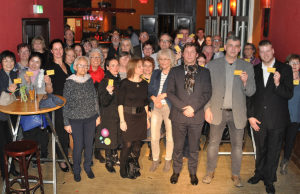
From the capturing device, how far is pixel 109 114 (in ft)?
13.5

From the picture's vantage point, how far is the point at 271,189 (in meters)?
3.74

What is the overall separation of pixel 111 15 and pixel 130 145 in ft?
45.2

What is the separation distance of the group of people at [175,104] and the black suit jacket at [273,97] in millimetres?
11

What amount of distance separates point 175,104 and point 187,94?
181 millimetres

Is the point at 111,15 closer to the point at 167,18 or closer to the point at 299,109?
the point at 167,18

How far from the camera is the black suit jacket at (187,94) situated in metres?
3.62

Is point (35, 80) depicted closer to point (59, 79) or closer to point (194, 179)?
point (59, 79)

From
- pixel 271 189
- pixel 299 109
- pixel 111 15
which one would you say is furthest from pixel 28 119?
pixel 111 15

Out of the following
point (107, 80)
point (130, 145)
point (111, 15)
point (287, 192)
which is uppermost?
point (111, 15)

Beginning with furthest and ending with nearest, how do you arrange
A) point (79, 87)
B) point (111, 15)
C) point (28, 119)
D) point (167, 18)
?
point (167, 18) → point (111, 15) → point (28, 119) → point (79, 87)

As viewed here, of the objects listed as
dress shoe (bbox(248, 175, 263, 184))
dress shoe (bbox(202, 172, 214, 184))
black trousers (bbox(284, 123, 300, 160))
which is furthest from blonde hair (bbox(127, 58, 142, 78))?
black trousers (bbox(284, 123, 300, 160))

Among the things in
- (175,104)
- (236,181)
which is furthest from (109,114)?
(236,181)

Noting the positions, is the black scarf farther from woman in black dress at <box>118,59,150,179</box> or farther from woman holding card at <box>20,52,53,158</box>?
woman holding card at <box>20,52,53,158</box>

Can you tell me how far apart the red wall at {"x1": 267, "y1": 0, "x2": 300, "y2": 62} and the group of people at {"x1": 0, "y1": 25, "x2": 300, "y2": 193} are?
52.8 inches
